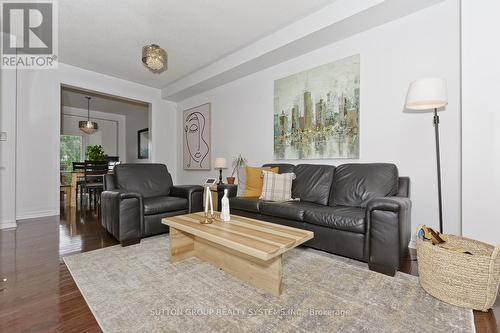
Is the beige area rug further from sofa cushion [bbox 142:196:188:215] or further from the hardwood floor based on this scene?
sofa cushion [bbox 142:196:188:215]

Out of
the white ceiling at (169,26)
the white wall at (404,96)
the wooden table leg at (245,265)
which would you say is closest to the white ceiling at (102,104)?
the white ceiling at (169,26)

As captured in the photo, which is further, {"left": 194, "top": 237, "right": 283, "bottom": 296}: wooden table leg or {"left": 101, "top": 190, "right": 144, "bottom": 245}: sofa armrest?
{"left": 101, "top": 190, "right": 144, "bottom": 245}: sofa armrest

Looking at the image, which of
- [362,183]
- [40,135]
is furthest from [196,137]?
[362,183]

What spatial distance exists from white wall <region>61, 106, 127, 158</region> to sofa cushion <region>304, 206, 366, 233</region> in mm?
7942

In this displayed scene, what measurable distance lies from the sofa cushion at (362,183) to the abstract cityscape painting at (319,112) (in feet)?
1.08

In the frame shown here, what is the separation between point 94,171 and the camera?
5.05 m

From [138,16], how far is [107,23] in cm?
48

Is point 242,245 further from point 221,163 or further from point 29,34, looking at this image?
point 29,34

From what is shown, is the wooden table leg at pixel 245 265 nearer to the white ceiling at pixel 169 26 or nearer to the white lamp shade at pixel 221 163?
the white lamp shade at pixel 221 163

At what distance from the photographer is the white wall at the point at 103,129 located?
288 inches

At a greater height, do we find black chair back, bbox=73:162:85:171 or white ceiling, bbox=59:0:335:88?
white ceiling, bbox=59:0:335:88

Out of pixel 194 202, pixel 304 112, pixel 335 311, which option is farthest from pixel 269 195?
pixel 335 311

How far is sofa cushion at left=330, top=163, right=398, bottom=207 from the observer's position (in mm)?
2398

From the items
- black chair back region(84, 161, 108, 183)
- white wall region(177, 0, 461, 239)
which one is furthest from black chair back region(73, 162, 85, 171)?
white wall region(177, 0, 461, 239)
